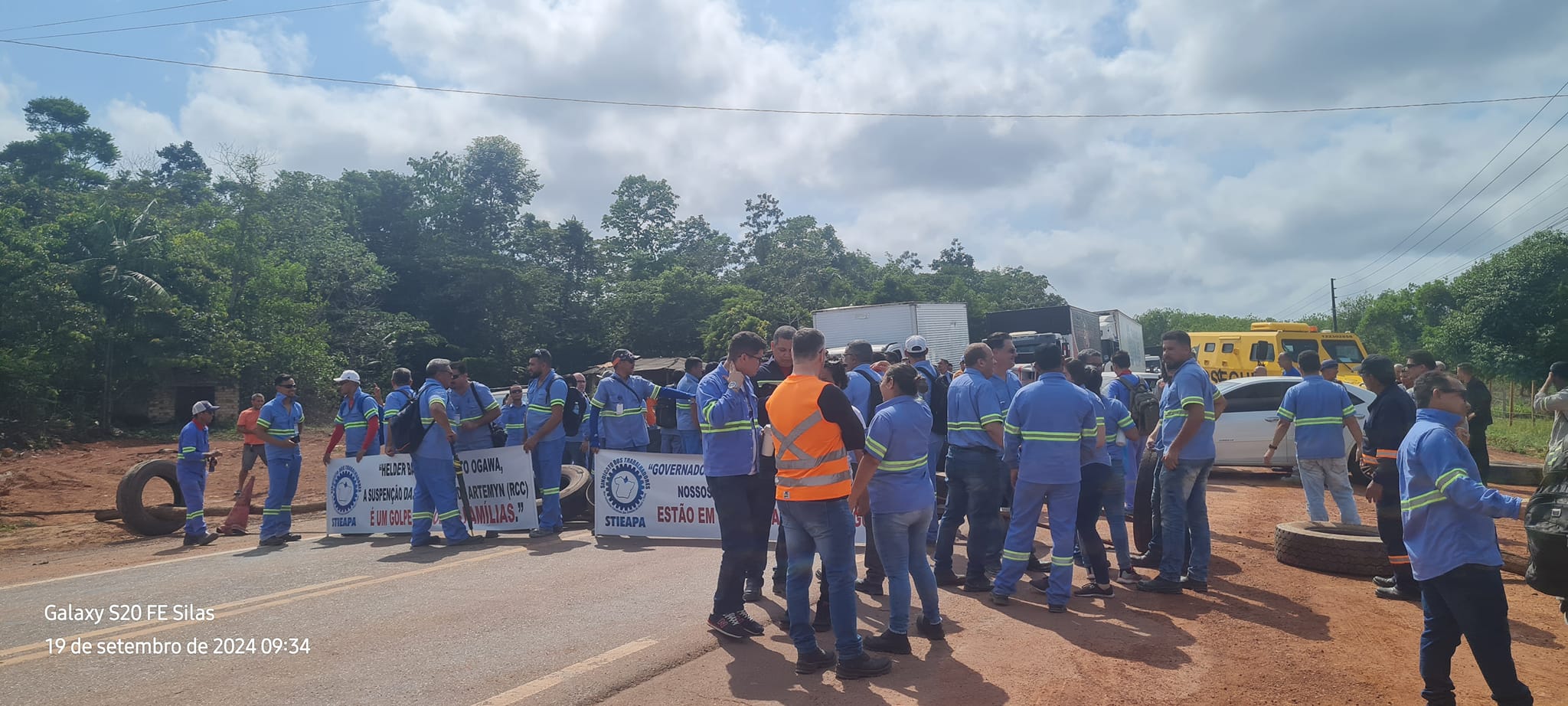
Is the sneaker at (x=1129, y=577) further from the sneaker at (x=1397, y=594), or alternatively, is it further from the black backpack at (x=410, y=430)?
the black backpack at (x=410, y=430)

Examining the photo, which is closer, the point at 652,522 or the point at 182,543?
the point at 652,522

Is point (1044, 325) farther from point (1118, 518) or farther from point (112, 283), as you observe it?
point (112, 283)

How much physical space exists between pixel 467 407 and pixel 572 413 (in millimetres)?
1193

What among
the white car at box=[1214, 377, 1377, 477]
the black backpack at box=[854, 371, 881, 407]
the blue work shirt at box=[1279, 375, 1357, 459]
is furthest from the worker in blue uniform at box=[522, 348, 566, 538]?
the white car at box=[1214, 377, 1377, 477]

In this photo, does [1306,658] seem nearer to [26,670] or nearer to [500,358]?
[26,670]

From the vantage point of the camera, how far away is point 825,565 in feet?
16.3

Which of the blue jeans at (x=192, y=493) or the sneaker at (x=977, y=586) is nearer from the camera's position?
the sneaker at (x=977, y=586)

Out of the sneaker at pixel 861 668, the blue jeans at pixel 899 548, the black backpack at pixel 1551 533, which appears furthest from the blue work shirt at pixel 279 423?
the black backpack at pixel 1551 533

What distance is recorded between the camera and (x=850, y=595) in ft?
16.0

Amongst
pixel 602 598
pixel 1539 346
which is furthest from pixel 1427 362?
pixel 1539 346

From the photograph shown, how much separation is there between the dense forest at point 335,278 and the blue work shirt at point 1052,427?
2689cm

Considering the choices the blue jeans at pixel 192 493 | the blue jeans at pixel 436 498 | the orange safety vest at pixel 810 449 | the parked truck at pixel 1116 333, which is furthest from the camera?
the parked truck at pixel 1116 333

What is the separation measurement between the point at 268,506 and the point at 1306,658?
10.7 meters

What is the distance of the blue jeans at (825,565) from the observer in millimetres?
4848
